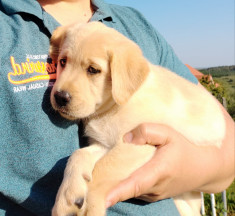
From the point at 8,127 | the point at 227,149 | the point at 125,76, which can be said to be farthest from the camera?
the point at 227,149

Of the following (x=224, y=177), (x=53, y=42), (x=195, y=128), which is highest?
(x=53, y=42)

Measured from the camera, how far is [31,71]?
1459mm

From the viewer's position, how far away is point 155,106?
167 cm

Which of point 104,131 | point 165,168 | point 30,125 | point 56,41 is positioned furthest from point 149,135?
point 56,41

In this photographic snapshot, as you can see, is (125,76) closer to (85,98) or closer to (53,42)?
(85,98)

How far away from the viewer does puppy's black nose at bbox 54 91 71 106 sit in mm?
1500

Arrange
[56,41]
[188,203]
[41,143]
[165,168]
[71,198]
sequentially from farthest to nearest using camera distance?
[188,203] → [56,41] → [165,168] → [41,143] → [71,198]

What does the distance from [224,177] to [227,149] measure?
20 cm

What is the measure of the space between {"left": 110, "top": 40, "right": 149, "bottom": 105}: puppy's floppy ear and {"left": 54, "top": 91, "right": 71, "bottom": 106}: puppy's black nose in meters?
0.25

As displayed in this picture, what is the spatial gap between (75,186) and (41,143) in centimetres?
27

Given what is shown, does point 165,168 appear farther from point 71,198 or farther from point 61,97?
point 61,97

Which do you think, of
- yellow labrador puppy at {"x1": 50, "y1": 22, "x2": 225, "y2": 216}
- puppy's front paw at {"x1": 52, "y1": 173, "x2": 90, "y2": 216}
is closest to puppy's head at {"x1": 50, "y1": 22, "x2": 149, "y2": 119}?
yellow labrador puppy at {"x1": 50, "y1": 22, "x2": 225, "y2": 216}

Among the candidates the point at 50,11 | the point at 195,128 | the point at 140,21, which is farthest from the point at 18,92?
the point at 140,21

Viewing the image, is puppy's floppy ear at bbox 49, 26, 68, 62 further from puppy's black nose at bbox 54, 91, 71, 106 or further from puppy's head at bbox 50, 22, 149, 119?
puppy's black nose at bbox 54, 91, 71, 106
